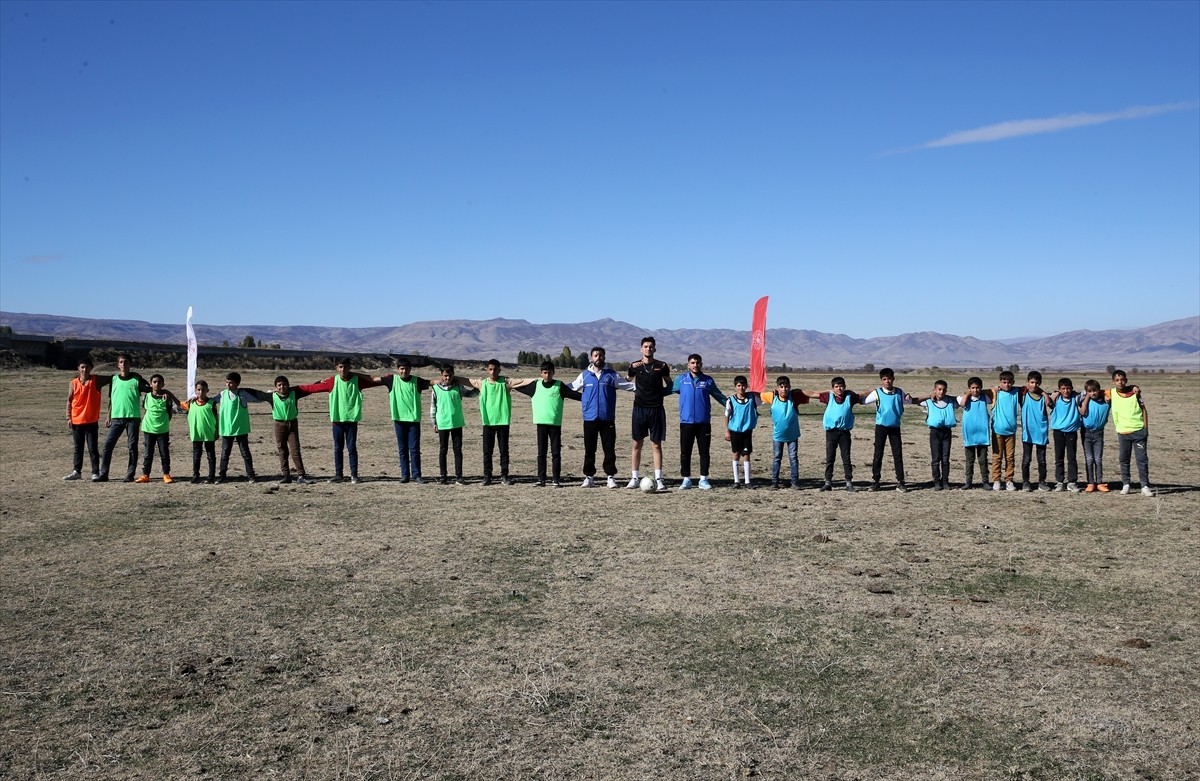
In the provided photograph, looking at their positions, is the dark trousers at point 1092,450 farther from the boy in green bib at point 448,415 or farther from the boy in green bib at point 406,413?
the boy in green bib at point 406,413

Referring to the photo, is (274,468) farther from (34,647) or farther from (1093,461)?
(1093,461)

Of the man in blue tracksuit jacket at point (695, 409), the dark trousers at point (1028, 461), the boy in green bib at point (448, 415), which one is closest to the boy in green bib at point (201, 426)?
the boy in green bib at point (448, 415)

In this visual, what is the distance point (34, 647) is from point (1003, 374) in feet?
43.2

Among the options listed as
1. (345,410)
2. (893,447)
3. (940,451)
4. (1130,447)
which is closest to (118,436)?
(345,410)

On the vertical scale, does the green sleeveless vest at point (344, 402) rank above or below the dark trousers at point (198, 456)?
above

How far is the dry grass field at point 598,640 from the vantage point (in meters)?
5.28

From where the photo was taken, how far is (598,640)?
7.25m

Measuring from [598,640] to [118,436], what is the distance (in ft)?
39.6

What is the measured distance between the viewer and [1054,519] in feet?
40.6

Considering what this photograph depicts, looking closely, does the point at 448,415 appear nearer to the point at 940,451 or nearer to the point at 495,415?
the point at 495,415

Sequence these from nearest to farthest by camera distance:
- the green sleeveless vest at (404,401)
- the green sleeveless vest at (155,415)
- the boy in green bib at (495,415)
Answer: the boy in green bib at (495,415), the green sleeveless vest at (404,401), the green sleeveless vest at (155,415)

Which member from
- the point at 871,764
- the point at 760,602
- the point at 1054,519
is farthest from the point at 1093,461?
the point at 871,764

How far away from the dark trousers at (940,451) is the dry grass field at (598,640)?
200 centimetres

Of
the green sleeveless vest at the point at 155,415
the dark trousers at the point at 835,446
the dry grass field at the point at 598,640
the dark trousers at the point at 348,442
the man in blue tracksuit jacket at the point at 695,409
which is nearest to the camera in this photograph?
the dry grass field at the point at 598,640
